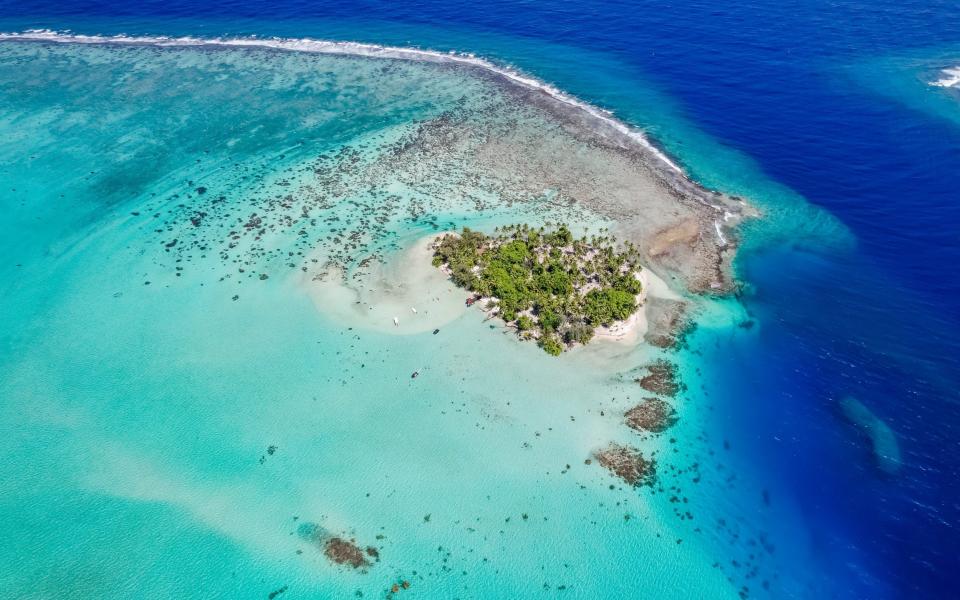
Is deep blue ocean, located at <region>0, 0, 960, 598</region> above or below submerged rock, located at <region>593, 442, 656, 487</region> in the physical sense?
above

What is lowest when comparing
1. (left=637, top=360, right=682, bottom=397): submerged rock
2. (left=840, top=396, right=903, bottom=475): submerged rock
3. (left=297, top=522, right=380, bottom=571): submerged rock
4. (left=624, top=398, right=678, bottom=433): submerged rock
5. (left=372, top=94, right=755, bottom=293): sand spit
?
(left=297, top=522, right=380, bottom=571): submerged rock

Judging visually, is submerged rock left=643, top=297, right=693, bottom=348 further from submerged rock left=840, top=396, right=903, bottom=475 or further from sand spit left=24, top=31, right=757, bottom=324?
submerged rock left=840, top=396, right=903, bottom=475

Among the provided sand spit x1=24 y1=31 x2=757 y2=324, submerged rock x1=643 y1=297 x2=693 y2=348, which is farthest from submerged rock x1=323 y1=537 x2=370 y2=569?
submerged rock x1=643 y1=297 x2=693 y2=348

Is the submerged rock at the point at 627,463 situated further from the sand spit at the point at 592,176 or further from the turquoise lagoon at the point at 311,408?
the sand spit at the point at 592,176

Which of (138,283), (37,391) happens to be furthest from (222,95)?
(37,391)

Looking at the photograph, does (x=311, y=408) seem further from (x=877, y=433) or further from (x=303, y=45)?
(x=303, y=45)

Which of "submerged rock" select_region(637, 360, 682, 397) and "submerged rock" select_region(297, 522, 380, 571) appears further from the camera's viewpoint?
"submerged rock" select_region(637, 360, 682, 397)
